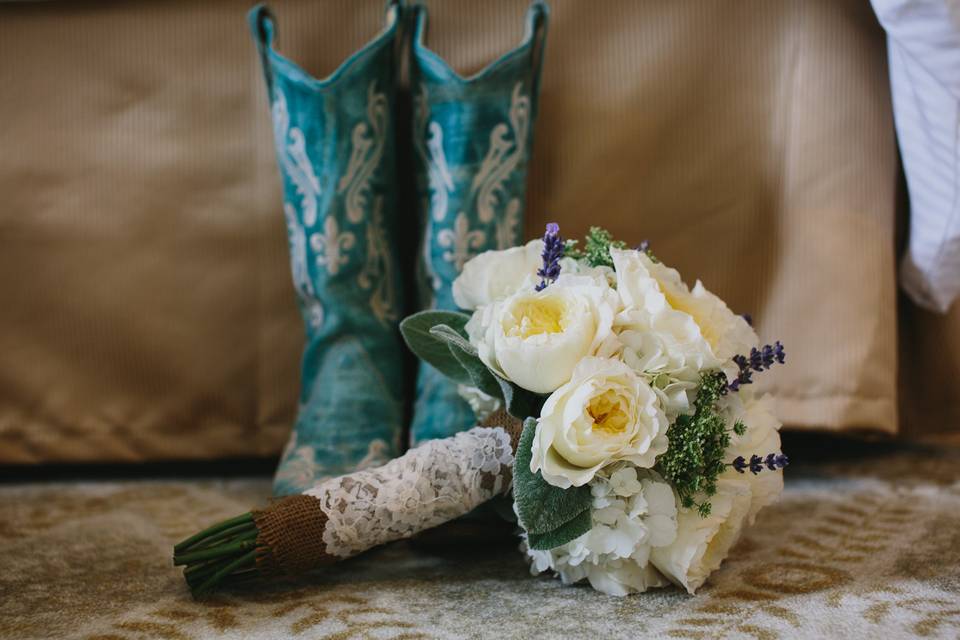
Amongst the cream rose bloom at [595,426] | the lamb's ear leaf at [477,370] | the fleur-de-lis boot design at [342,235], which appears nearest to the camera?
the cream rose bloom at [595,426]

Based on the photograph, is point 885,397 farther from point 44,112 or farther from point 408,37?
point 44,112

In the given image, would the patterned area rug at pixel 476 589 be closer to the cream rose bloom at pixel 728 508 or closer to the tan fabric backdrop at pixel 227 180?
the cream rose bloom at pixel 728 508

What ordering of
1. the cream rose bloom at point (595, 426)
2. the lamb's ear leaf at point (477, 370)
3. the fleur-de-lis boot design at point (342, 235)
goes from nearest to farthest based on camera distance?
the cream rose bloom at point (595, 426) → the lamb's ear leaf at point (477, 370) → the fleur-de-lis boot design at point (342, 235)

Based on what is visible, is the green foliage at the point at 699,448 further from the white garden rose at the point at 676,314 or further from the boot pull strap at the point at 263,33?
the boot pull strap at the point at 263,33

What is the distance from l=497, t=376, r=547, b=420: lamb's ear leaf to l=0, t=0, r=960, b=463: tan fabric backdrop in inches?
15.7

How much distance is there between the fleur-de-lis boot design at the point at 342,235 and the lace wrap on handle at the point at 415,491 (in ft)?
0.67

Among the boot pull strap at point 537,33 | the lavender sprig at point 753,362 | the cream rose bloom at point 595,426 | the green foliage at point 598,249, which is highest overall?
the boot pull strap at point 537,33

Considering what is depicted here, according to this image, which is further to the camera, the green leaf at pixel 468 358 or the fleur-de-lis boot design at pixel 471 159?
the fleur-de-lis boot design at pixel 471 159

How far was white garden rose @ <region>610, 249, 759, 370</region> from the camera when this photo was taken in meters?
0.60

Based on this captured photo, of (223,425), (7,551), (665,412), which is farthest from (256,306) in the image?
(665,412)

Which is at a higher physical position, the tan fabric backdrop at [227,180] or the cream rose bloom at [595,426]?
the tan fabric backdrop at [227,180]

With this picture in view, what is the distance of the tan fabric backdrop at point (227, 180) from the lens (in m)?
0.99

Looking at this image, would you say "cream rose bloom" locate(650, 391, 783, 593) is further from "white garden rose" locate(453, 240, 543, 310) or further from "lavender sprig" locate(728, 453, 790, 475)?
"white garden rose" locate(453, 240, 543, 310)

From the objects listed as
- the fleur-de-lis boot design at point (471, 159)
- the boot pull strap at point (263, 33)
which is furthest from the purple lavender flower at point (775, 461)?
the boot pull strap at point (263, 33)
